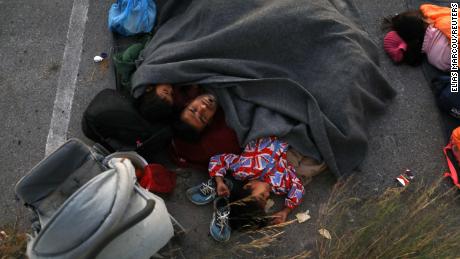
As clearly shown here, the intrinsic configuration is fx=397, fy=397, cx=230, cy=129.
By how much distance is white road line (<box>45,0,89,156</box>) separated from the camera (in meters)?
3.05

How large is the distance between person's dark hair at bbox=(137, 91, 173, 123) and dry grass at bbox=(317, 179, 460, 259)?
1.27 metres

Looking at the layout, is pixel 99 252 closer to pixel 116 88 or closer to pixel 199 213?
pixel 199 213

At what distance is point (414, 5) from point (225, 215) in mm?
2627

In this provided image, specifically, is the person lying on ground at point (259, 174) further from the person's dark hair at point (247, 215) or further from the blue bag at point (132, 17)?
the blue bag at point (132, 17)

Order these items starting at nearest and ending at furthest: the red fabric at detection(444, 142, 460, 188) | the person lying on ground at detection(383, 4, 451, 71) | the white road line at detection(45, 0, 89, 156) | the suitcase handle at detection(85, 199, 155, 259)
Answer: the suitcase handle at detection(85, 199, 155, 259)
the red fabric at detection(444, 142, 460, 188)
the white road line at detection(45, 0, 89, 156)
the person lying on ground at detection(383, 4, 451, 71)

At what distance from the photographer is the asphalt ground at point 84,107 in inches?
112

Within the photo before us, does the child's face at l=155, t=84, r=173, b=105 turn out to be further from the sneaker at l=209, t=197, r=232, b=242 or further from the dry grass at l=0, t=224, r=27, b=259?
the dry grass at l=0, t=224, r=27, b=259

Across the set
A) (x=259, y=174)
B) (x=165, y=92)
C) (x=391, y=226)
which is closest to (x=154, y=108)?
(x=165, y=92)

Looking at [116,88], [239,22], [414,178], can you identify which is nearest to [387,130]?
[414,178]

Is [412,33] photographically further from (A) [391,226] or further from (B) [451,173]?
(A) [391,226]

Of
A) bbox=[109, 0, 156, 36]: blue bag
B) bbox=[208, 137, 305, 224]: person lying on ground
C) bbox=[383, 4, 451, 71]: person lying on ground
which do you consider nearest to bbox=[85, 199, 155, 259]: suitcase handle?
bbox=[208, 137, 305, 224]: person lying on ground

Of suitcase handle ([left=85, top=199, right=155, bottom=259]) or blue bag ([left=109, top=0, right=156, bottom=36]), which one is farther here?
blue bag ([left=109, top=0, right=156, bottom=36])

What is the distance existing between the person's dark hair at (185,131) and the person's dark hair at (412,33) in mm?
1917

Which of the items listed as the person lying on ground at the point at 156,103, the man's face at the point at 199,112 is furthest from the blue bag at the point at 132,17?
the man's face at the point at 199,112
